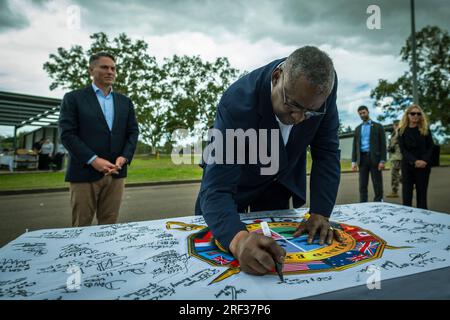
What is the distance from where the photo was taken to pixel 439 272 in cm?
102

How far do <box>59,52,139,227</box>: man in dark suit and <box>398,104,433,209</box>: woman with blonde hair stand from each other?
11.8 ft

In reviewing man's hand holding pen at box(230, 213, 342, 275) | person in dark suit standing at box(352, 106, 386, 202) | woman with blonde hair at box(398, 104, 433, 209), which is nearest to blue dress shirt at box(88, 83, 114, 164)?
man's hand holding pen at box(230, 213, 342, 275)

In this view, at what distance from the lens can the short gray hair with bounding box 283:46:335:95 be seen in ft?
3.59

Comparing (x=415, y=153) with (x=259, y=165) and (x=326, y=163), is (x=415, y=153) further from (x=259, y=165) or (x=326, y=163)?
(x=259, y=165)

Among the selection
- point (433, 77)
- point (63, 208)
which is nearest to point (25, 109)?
point (63, 208)

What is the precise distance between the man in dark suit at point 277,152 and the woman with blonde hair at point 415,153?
9.57ft

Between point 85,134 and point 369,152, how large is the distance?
178 inches

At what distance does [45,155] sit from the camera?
13367mm

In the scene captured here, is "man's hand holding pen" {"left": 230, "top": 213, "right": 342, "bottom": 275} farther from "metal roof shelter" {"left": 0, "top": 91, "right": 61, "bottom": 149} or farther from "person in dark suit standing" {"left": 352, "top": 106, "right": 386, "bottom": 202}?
"metal roof shelter" {"left": 0, "top": 91, "right": 61, "bottom": 149}

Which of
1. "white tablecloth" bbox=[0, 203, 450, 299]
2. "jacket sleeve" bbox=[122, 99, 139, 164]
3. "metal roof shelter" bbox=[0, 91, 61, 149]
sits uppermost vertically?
"metal roof shelter" bbox=[0, 91, 61, 149]

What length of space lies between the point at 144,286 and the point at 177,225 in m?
0.74

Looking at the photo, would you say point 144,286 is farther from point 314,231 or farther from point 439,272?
point 439,272

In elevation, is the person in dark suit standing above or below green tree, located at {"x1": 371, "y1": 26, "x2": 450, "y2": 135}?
below
